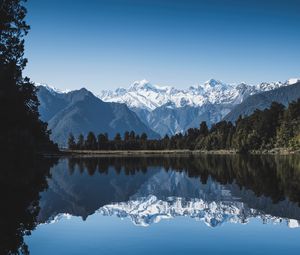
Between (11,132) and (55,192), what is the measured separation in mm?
8738

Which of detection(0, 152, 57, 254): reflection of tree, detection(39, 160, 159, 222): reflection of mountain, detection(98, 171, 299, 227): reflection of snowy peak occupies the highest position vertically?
detection(0, 152, 57, 254): reflection of tree

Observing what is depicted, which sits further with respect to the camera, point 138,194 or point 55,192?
point 55,192

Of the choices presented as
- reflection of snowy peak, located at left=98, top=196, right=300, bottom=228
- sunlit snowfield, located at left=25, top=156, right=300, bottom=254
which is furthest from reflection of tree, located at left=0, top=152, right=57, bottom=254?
reflection of snowy peak, located at left=98, top=196, right=300, bottom=228

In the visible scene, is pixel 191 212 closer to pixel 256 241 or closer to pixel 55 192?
pixel 256 241

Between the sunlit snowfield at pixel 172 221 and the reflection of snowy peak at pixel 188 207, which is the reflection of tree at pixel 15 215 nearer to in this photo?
the sunlit snowfield at pixel 172 221

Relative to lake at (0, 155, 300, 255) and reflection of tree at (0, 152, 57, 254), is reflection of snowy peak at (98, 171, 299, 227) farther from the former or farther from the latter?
reflection of tree at (0, 152, 57, 254)

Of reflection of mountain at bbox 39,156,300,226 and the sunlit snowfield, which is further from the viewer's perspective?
reflection of mountain at bbox 39,156,300,226

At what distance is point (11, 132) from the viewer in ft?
180

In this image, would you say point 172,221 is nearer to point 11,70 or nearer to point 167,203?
point 167,203

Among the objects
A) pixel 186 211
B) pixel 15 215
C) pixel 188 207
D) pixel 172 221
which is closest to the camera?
pixel 15 215

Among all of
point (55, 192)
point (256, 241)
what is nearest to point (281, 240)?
point (256, 241)

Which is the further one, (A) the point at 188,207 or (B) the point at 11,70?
(B) the point at 11,70

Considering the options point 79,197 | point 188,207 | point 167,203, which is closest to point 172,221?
point 188,207

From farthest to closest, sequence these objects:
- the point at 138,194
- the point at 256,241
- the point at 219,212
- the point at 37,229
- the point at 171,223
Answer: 1. the point at 138,194
2. the point at 219,212
3. the point at 171,223
4. the point at 37,229
5. the point at 256,241
